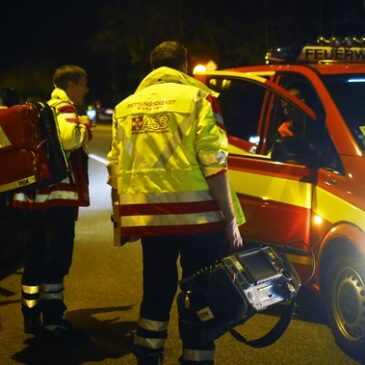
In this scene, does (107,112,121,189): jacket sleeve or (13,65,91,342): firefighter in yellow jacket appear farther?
(13,65,91,342): firefighter in yellow jacket

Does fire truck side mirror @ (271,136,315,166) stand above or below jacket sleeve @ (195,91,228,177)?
below

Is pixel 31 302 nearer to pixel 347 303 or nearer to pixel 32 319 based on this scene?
pixel 32 319

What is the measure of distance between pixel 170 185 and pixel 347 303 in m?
1.64

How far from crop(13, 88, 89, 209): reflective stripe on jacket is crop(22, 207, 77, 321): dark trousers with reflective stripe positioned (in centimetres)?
7

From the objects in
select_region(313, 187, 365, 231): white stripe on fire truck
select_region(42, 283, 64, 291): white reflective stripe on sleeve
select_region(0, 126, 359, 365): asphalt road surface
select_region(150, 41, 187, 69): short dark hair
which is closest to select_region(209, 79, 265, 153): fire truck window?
select_region(0, 126, 359, 365): asphalt road surface

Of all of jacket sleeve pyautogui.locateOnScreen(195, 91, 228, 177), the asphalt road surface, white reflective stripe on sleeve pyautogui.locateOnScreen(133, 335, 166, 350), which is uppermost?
jacket sleeve pyautogui.locateOnScreen(195, 91, 228, 177)

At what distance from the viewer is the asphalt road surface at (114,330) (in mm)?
4191

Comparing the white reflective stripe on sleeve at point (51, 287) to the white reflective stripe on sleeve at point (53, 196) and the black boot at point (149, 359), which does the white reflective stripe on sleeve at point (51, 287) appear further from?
the black boot at point (149, 359)

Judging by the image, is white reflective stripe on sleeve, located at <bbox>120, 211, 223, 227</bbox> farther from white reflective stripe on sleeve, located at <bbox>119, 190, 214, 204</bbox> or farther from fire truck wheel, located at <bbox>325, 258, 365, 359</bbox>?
fire truck wheel, located at <bbox>325, 258, 365, 359</bbox>

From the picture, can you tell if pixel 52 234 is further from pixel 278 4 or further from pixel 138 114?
Answer: pixel 278 4

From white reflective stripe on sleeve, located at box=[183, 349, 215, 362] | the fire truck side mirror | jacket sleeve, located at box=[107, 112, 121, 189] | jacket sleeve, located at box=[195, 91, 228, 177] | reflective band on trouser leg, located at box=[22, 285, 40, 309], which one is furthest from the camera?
reflective band on trouser leg, located at box=[22, 285, 40, 309]

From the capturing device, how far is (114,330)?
4.73 metres

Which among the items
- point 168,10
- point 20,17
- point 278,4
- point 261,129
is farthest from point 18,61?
point 261,129

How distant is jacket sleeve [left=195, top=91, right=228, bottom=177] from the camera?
3.20m
